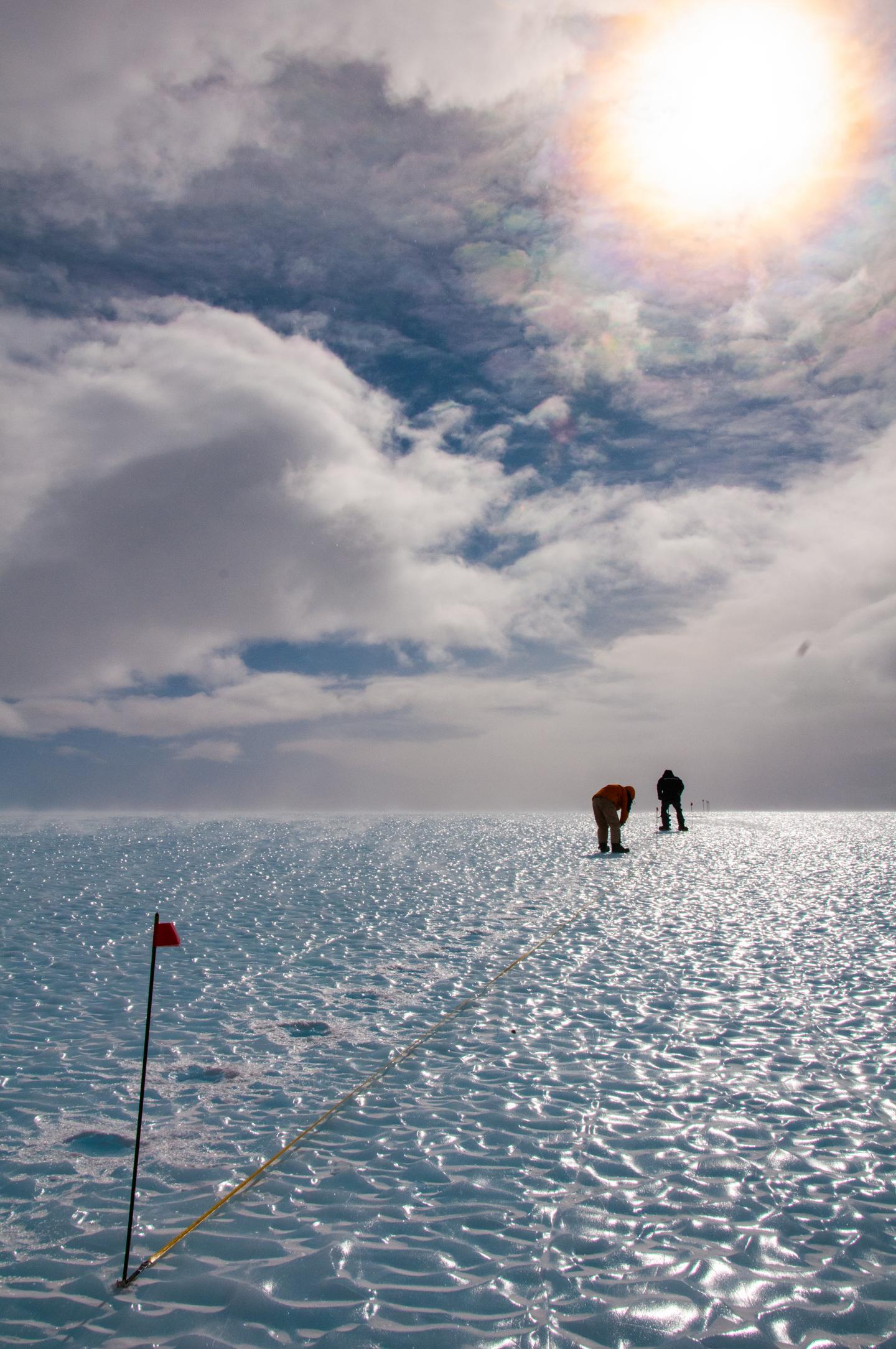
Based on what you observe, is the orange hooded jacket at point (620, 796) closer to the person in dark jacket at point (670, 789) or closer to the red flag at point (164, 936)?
the person in dark jacket at point (670, 789)

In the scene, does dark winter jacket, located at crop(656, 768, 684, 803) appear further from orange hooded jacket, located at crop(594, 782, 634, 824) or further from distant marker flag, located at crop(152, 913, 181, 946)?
distant marker flag, located at crop(152, 913, 181, 946)

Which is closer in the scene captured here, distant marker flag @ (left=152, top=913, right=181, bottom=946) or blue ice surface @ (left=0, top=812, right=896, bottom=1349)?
blue ice surface @ (left=0, top=812, right=896, bottom=1349)

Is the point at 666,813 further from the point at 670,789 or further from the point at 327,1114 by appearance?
the point at 327,1114

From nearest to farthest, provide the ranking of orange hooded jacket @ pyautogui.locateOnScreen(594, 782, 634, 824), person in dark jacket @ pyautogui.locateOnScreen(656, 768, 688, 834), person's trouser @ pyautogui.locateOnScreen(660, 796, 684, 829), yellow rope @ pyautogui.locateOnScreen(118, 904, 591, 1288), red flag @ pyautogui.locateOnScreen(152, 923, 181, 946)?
yellow rope @ pyautogui.locateOnScreen(118, 904, 591, 1288) → red flag @ pyautogui.locateOnScreen(152, 923, 181, 946) → orange hooded jacket @ pyautogui.locateOnScreen(594, 782, 634, 824) → person in dark jacket @ pyautogui.locateOnScreen(656, 768, 688, 834) → person's trouser @ pyautogui.locateOnScreen(660, 796, 684, 829)

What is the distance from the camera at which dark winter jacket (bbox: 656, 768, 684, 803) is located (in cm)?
4234

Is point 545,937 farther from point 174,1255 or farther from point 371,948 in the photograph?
point 174,1255

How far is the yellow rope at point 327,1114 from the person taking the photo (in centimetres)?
468

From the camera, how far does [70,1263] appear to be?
462cm

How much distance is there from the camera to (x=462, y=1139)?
20.6 feet

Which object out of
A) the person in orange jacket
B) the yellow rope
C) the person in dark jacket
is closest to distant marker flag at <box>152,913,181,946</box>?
the yellow rope

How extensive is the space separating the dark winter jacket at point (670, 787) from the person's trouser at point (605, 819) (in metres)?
10.5

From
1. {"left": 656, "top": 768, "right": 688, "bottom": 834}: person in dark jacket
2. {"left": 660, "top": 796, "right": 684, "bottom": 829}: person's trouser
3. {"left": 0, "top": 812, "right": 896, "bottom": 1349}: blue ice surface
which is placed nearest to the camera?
{"left": 0, "top": 812, "right": 896, "bottom": 1349}: blue ice surface

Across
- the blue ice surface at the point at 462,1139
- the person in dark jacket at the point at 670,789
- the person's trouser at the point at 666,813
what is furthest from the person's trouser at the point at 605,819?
the blue ice surface at the point at 462,1139

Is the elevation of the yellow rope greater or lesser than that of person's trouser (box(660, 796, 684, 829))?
lesser
